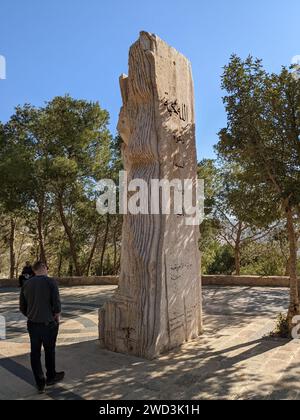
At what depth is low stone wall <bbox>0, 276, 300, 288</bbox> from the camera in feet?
44.0

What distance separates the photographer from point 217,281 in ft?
46.6

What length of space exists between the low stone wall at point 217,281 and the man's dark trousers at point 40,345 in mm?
10112

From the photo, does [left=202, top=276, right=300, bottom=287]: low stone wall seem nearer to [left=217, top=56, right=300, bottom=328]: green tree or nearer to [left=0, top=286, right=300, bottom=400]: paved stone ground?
[left=0, top=286, right=300, bottom=400]: paved stone ground

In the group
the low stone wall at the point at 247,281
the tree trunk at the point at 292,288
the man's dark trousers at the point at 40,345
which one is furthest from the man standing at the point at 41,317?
the low stone wall at the point at 247,281

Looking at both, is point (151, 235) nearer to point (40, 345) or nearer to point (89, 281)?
point (40, 345)

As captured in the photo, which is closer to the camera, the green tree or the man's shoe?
the man's shoe

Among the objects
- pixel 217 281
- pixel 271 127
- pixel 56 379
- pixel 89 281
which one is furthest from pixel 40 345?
pixel 89 281

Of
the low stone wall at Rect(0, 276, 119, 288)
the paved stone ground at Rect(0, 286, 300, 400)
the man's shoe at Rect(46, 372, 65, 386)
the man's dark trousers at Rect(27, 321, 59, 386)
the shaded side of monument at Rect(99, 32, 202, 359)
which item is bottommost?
the paved stone ground at Rect(0, 286, 300, 400)

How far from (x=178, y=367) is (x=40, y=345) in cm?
187

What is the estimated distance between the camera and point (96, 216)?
18.1 m

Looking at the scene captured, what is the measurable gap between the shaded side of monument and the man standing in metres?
1.46

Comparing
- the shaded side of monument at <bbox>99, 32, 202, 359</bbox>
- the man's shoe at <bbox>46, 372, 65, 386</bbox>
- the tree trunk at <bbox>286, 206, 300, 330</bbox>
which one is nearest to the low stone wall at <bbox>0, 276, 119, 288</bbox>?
the shaded side of monument at <bbox>99, 32, 202, 359</bbox>

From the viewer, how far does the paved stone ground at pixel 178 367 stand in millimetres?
4410

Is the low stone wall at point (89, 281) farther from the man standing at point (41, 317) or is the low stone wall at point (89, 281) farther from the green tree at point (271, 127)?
the man standing at point (41, 317)
